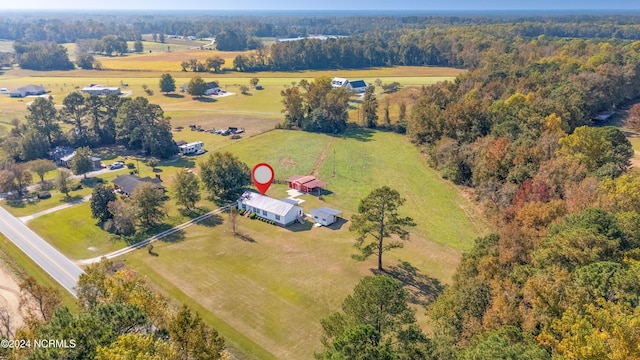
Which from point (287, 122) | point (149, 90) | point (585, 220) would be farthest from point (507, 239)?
point (149, 90)

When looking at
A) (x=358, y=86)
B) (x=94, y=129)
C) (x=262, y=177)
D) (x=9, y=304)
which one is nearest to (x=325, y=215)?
(x=262, y=177)

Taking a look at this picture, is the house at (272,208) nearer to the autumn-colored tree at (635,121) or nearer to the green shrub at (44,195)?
the green shrub at (44,195)

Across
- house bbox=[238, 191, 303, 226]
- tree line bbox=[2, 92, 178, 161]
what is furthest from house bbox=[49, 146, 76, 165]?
house bbox=[238, 191, 303, 226]

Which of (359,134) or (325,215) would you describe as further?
(359,134)

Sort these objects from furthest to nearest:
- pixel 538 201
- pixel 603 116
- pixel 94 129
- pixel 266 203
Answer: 1. pixel 603 116
2. pixel 94 129
3. pixel 266 203
4. pixel 538 201

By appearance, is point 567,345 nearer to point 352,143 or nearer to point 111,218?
point 111,218

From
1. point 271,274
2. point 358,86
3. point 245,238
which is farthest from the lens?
point 358,86

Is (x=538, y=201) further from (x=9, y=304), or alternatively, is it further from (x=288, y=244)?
(x=9, y=304)

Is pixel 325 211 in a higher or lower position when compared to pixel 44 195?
lower
